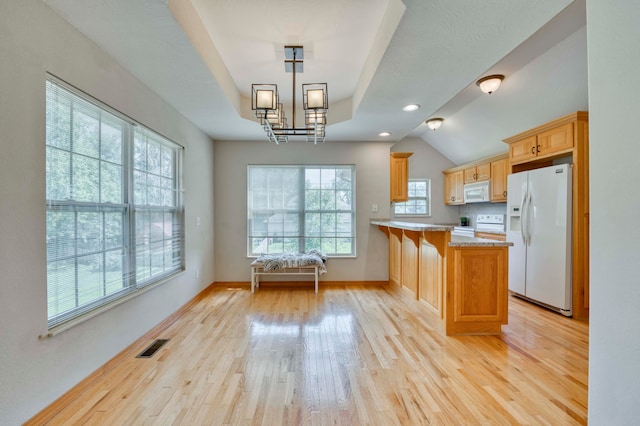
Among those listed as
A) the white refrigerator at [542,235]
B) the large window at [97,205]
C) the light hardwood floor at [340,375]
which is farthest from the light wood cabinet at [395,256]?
the large window at [97,205]

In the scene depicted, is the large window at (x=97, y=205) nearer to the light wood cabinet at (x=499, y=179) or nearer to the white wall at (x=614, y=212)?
the white wall at (x=614, y=212)

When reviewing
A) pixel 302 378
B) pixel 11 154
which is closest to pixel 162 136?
pixel 11 154

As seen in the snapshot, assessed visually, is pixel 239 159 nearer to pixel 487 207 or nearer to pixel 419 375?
pixel 419 375

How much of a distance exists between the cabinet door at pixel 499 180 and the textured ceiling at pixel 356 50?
0.87 meters

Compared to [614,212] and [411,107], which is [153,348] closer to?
[614,212]

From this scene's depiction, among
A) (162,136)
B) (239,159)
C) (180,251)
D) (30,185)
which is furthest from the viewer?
(239,159)

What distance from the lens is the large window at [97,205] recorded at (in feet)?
5.64

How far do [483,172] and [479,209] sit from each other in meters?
0.91

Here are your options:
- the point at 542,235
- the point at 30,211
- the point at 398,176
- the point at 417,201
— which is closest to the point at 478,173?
the point at 417,201

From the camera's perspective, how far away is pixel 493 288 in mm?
2650

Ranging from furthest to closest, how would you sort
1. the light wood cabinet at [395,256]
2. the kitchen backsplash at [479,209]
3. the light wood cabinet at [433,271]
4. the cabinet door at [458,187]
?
the cabinet door at [458,187]
the kitchen backsplash at [479,209]
the light wood cabinet at [395,256]
the light wood cabinet at [433,271]

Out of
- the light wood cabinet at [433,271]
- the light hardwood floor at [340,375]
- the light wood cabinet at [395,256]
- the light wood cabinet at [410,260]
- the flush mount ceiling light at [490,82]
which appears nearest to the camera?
the light hardwood floor at [340,375]

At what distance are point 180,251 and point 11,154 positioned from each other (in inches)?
83.0

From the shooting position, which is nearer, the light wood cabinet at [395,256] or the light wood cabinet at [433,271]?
the light wood cabinet at [433,271]
